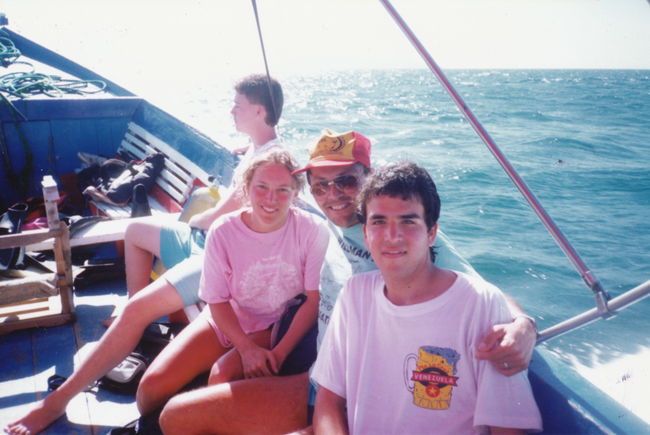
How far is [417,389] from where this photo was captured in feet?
4.08

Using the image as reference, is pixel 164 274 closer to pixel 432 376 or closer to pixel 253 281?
pixel 253 281

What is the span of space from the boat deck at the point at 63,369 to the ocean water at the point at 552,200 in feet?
5.56

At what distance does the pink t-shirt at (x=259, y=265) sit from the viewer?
191 cm

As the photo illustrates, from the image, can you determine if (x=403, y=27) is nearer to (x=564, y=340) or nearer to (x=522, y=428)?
(x=522, y=428)

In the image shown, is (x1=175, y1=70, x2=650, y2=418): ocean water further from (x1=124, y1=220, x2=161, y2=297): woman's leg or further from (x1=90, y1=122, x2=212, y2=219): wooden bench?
(x1=124, y1=220, x2=161, y2=297): woman's leg

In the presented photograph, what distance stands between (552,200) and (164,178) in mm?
8063

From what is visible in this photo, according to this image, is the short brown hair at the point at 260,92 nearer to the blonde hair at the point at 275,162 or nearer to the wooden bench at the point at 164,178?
the blonde hair at the point at 275,162

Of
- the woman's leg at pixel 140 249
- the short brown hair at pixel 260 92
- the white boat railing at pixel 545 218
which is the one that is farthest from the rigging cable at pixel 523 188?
the woman's leg at pixel 140 249

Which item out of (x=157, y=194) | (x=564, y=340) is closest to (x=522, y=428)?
(x=157, y=194)

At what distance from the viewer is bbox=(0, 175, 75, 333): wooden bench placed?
7.89 feet

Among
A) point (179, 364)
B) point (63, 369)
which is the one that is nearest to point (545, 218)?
point (179, 364)

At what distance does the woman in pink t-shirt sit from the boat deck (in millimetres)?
280

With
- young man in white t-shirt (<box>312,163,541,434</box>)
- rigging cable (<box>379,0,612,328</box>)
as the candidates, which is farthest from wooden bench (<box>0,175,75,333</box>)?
rigging cable (<box>379,0,612,328</box>)

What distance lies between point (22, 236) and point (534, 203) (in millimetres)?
2425
